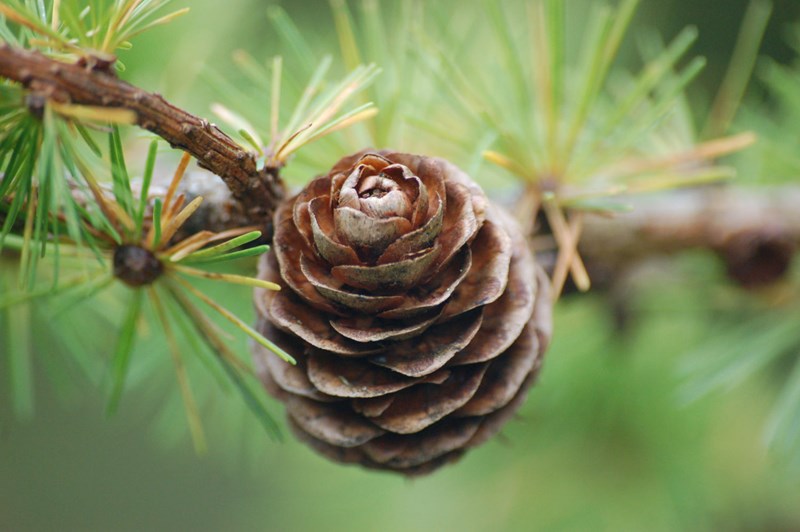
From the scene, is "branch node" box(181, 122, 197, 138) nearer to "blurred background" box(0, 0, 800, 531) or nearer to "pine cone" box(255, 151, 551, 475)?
"pine cone" box(255, 151, 551, 475)

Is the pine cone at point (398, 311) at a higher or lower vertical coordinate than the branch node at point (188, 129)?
lower

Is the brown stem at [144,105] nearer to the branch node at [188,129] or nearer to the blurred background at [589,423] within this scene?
the branch node at [188,129]

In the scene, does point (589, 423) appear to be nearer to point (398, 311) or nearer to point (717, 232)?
point (717, 232)

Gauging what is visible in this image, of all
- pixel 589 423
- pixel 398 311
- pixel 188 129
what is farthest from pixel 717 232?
pixel 188 129

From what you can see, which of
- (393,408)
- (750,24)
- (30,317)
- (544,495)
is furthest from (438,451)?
(750,24)

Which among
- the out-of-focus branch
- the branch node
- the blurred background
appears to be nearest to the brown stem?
the branch node

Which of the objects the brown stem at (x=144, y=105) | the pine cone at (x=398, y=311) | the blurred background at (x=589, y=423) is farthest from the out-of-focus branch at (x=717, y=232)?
the brown stem at (x=144, y=105)
